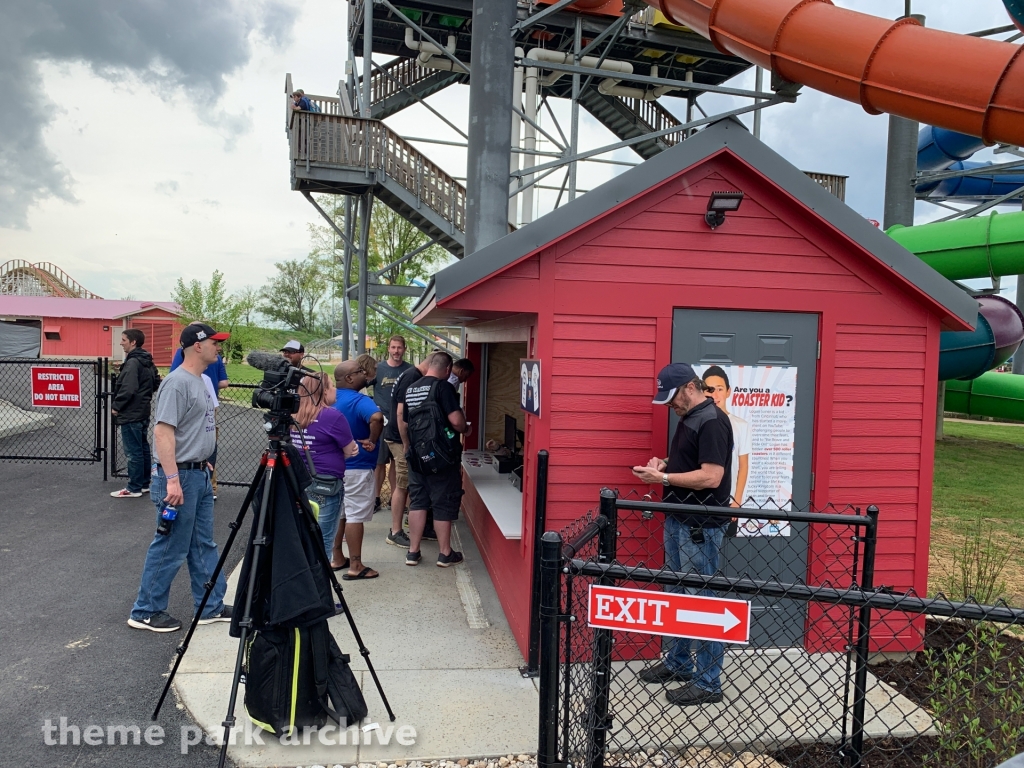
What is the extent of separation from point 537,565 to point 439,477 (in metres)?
2.15

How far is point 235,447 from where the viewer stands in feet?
41.2

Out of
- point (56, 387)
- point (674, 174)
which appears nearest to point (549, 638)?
point (674, 174)

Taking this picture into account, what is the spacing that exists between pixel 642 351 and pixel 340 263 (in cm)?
2617

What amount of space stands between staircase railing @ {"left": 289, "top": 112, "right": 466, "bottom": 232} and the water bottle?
8977 mm

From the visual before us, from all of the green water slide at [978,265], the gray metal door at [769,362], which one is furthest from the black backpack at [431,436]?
the green water slide at [978,265]

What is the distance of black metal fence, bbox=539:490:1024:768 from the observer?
2.21 m

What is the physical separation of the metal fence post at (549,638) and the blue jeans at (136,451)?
765 cm

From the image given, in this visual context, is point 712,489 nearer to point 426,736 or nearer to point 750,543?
point 750,543

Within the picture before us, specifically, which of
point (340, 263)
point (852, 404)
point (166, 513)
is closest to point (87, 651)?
point (166, 513)

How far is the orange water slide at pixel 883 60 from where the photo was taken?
6945 mm

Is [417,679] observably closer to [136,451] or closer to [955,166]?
[136,451]

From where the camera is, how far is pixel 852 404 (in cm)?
479

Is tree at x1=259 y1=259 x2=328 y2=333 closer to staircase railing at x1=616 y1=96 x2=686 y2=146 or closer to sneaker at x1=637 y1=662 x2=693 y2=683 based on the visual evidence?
staircase railing at x1=616 y1=96 x2=686 y2=146

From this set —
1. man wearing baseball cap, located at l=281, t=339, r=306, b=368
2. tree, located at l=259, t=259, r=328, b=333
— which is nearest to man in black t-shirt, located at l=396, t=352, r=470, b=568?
man wearing baseball cap, located at l=281, t=339, r=306, b=368
